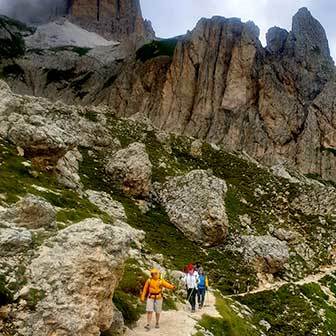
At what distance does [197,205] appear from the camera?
6322cm

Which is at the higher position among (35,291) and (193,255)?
(35,291)

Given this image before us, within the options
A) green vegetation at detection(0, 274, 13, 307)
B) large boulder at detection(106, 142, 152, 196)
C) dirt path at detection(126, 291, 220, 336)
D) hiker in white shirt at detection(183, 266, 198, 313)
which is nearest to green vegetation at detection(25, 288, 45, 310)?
green vegetation at detection(0, 274, 13, 307)

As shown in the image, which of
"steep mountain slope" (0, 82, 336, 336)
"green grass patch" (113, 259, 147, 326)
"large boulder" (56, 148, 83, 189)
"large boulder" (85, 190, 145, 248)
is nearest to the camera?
"steep mountain slope" (0, 82, 336, 336)

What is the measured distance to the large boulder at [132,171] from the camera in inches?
2552

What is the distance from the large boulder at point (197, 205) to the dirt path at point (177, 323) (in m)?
24.8

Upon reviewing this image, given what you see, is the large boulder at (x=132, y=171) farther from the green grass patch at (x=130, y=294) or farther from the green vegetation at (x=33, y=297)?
the green vegetation at (x=33, y=297)

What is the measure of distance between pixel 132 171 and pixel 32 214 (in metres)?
37.9

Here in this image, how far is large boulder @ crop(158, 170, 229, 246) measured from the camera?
60.3 meters

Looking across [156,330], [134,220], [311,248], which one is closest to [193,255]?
[134,220]

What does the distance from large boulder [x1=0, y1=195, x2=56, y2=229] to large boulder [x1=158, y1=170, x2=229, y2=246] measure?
112 ft

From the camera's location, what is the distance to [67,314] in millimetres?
20469

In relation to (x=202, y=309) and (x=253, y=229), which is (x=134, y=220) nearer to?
(x=253, y=229)

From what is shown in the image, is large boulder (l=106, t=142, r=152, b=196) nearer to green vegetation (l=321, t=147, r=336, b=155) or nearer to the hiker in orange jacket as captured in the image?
the hiker in orange jacket

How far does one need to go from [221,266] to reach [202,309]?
20225 millimetres
